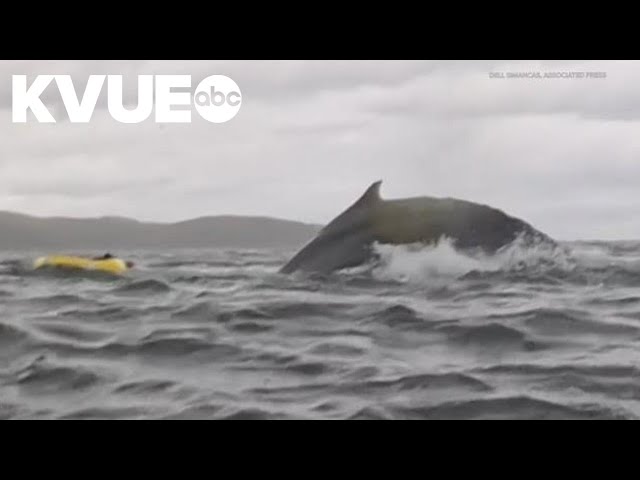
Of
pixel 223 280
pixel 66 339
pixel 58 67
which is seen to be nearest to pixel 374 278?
pixel 223 280

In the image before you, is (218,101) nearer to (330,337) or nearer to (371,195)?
(371,195)

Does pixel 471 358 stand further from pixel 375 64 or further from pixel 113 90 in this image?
pixel 113 90

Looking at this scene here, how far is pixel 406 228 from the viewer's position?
543 cm

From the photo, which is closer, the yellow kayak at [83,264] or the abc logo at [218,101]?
the abc logo at [218,101]

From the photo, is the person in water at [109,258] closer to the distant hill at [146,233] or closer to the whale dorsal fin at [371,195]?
the distant hill at [146,233]

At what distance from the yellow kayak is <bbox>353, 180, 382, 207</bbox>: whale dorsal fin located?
1.23 metres

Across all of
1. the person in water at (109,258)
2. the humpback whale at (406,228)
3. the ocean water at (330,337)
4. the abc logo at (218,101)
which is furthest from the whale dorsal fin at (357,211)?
the person in water at (109,258)

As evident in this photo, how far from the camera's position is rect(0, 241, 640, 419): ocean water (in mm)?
5016

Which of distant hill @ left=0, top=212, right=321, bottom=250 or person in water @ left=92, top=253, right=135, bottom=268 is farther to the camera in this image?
person in water @ left=92, top=253, right=135, bottom=268

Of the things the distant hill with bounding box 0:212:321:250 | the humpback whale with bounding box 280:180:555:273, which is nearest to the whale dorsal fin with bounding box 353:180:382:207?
the humpback whale with bounding box 280:180:555:273

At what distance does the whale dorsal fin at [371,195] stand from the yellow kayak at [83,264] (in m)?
1.23

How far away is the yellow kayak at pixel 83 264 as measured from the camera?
5.38 metres

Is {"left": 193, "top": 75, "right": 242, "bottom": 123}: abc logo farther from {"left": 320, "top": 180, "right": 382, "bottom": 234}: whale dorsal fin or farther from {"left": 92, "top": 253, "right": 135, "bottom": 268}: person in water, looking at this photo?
{"left": 92, "top": 253, "right": 135, "bottom": 268}: person in water

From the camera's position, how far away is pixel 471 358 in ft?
16.8
